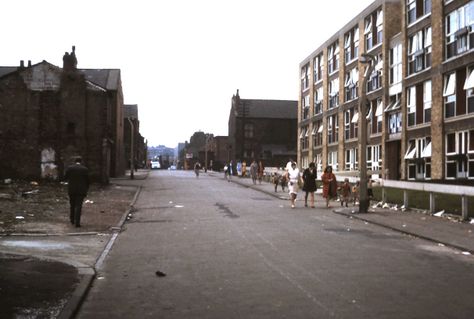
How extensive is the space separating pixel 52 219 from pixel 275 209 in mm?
8308

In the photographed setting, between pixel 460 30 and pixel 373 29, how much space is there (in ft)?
42.7

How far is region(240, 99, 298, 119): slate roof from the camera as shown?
9194 cm

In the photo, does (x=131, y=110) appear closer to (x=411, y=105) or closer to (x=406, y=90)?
(x=406, y=90)

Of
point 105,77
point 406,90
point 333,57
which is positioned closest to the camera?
point 406,90

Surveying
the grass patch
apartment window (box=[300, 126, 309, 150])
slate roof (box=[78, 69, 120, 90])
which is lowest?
the grass patch

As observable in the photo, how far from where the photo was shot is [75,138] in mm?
39688

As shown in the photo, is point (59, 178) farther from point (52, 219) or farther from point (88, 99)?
point (52, 219)

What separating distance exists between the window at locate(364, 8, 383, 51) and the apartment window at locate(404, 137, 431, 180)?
8.85m

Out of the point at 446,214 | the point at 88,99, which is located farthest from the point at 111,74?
the point at 446,214

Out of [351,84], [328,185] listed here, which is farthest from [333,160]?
[328,185]

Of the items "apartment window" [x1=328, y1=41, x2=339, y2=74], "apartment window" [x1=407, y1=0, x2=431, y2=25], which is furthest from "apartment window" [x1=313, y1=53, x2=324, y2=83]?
"apartment window" [x1=407, y1=0, x2=431, y2=25]

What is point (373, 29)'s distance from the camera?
39375 millimetres

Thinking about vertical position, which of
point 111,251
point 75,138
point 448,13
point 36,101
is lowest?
point 111,251

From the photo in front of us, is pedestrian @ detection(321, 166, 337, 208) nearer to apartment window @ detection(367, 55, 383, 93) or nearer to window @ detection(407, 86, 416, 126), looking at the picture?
window @ detection(407, 86, 416, 126)
